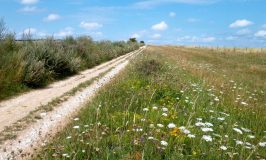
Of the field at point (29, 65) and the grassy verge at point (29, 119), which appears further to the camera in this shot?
the field at point (29, 65)

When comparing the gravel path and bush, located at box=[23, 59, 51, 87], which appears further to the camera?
bush, located at box=[23, 59, 51, 87]

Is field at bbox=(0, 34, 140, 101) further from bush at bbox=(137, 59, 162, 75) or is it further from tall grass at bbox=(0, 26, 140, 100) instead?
bush at bbox=(137, 59, 162, 75)

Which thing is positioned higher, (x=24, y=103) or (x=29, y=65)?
(x=29, y=65)

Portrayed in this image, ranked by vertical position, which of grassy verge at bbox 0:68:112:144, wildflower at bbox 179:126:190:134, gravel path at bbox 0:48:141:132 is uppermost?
wildflower at bbox 179:126:190:134

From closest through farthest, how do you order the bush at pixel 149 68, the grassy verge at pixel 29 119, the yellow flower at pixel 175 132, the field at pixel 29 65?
the yellow flower at pixel 175 132 < the grassy verge at pixel 29 119 < the field at pixel 29 65 < the bush at pixel 149 68

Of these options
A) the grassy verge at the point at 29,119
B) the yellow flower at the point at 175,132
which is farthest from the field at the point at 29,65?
the yellow flower at the point at 175,132

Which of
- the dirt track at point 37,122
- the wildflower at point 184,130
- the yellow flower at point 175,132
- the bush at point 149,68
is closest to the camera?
the wildflower at point 184,130

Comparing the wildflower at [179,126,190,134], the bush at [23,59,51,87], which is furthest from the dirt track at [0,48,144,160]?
the wildflower at [179,126,190,134]

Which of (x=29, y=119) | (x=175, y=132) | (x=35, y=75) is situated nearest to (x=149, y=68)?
(x=35, y=75)

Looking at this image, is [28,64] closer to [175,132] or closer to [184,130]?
[175,132]

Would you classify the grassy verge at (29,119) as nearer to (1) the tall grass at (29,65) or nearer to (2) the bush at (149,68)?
(1) the tall grass at (29,65)

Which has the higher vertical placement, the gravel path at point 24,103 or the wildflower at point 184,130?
the wildflower at point 184,130

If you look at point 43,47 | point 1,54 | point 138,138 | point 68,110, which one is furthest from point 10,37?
point 138,138

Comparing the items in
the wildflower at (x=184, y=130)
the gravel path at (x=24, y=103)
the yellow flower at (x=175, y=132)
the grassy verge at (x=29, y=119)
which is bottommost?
the gravel path at (x=24, y=103)
